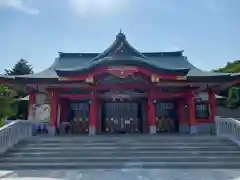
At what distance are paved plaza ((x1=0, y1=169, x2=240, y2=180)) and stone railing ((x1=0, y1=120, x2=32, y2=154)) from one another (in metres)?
1.81

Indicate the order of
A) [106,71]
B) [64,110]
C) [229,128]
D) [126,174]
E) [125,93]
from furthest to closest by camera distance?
[64,110] < [125,93] < [106,71] < [229,128] < [126,174]

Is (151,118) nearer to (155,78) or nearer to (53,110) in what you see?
(155,78)

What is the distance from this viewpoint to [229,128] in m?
12.4

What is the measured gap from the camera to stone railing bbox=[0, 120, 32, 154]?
10.8 metres

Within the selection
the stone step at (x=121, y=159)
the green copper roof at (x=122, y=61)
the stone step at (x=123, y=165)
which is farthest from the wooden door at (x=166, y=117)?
the stone step at (x=123, y=165)

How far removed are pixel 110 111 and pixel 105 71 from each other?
3882 mm

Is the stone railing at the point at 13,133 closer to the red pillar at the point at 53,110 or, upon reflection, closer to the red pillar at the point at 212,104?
the red pillar at the point at 53,110

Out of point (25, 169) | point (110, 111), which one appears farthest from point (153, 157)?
point (110, 111)

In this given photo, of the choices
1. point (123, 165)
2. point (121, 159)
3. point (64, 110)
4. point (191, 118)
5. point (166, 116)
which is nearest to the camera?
point (123, 165)

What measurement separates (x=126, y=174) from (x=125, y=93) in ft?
24.6

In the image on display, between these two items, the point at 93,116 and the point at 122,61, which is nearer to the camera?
the point at 122,61

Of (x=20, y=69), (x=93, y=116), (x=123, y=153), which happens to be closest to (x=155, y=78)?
(x=93, y=116)

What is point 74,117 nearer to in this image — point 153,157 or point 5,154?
point 5,154

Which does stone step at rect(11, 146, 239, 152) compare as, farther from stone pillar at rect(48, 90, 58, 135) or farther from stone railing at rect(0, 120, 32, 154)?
stone pillar at rect(48, 90, 58, 135)
